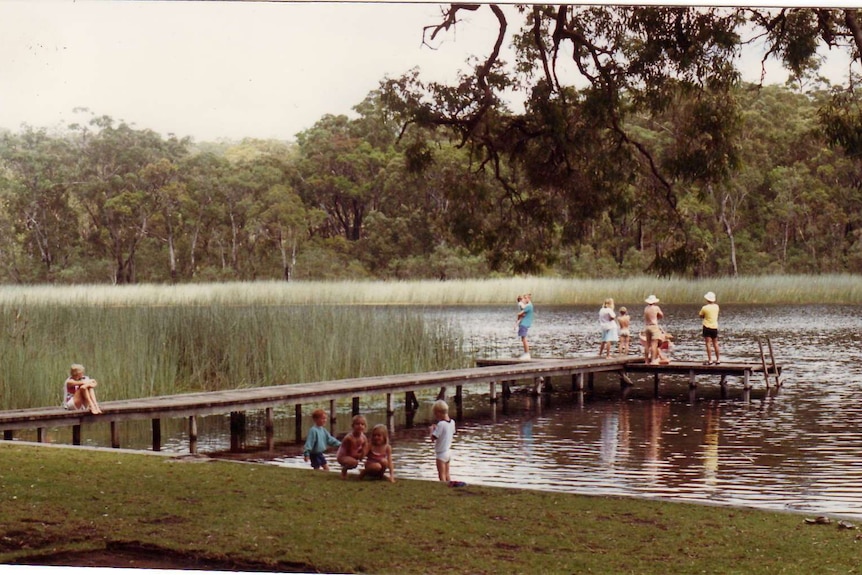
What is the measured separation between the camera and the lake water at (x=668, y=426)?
1053 cm

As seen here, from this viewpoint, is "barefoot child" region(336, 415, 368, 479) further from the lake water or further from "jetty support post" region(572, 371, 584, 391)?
"jetty support post" region(572, 371, 584, 391)

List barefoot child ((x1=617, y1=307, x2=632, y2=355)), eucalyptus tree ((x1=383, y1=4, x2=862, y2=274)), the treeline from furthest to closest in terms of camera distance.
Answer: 1. barefoot child ((x1=617, y1=307, x2=632, y2=355))
2. the treeline
3. eucalyptus tree ((x1=383, y1=4, x2=862, y2=274))

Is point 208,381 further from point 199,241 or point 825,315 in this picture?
point 825,315

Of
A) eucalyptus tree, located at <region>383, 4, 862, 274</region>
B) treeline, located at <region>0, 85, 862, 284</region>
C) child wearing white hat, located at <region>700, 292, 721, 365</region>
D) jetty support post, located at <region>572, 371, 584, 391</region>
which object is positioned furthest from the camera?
jetty support post, located at <region>572, 371, 584, 391</region>

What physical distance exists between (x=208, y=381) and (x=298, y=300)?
52.0 inches

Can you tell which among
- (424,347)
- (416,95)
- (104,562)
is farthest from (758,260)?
(104,562)

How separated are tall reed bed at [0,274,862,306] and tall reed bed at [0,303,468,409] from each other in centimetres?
13

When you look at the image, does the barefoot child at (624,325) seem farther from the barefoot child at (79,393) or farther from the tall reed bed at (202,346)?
the barefoot child at (79,393)

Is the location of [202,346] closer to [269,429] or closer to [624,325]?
[269,429]

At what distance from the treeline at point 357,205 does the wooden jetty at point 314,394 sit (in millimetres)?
1269

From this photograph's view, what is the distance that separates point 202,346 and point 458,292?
2.99 meters

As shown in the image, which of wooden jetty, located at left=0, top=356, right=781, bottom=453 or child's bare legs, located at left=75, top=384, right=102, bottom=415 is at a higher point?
child's bare legs, located at left=75, top=384, right=102, bottom=415

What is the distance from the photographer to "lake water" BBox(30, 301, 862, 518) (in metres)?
10.5

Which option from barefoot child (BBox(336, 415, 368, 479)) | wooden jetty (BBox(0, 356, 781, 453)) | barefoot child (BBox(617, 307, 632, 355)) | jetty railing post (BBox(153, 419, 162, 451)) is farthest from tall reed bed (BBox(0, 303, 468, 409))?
barefoot child (BBox(336, 415, 368, 479))
